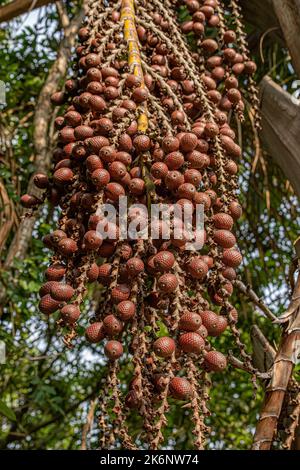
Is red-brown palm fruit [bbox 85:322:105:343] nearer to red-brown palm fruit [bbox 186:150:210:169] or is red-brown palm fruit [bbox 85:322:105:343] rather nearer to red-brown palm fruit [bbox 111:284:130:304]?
red-brown palm fruit [bbox 111:284:130:304]

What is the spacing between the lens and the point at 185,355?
86cm

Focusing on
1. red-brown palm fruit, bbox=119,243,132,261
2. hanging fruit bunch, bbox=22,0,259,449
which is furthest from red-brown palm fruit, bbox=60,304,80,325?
red-brown palm fruit, bbox=119,243,132,261

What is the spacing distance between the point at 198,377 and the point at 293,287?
36cm

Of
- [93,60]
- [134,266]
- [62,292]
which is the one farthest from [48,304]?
[93,60]

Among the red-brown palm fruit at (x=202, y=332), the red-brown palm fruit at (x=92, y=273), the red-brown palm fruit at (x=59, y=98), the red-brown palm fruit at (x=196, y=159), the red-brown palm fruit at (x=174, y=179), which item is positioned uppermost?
the red-brown palm fruit at (x=196, y=159)

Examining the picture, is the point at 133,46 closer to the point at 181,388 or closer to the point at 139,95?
the point at 139,95

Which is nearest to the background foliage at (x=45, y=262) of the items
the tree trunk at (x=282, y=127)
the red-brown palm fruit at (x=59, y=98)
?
the tree trunk at (x=282, y=127)

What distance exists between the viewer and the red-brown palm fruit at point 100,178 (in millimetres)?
946

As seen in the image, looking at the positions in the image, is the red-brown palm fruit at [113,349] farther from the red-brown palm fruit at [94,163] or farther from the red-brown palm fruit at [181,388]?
the red-brown palm fruit at [94,163]

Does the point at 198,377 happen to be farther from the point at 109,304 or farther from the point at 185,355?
the point at 109,304

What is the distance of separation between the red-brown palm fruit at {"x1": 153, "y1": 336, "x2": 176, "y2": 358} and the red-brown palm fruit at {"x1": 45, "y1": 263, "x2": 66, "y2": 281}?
0.21 metres

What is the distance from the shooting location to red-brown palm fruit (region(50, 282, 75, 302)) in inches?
35.5

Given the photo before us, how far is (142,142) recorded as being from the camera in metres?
1.00

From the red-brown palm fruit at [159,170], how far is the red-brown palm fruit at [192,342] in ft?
0.84
